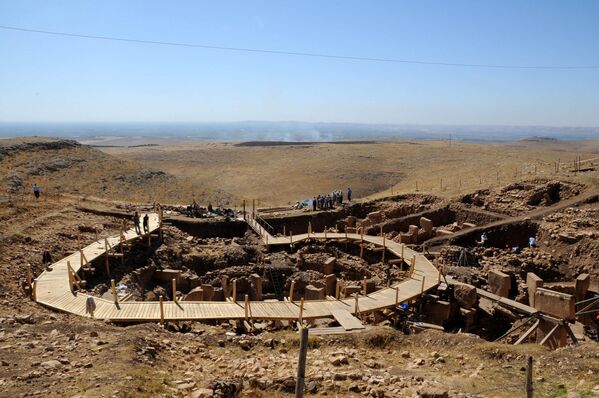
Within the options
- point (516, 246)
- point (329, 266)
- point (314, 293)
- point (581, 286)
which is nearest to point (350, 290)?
point (314, 293)

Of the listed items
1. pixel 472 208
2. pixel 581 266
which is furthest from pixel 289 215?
pixel 581 266

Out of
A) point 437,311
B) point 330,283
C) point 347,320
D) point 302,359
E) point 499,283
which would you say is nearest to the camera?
point 302,359

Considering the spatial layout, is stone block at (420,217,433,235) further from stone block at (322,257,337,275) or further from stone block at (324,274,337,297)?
stone block at (324,274,337,297)

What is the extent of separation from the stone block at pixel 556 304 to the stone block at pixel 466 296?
2.39 m

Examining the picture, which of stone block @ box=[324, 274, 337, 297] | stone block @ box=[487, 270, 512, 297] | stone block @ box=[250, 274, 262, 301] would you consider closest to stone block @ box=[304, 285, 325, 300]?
stone block @ box=[324, 274, 337, 297]

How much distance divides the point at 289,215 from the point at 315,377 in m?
19.8

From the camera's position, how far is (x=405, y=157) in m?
72.5

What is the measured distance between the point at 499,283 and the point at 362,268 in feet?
21.0

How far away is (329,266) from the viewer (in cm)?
2314

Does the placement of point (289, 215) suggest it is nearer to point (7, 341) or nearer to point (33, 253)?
point (33, 253)

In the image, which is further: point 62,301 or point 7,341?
point 62,301

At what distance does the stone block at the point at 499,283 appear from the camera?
20.0m

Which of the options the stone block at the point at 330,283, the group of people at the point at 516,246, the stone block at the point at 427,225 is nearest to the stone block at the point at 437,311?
the stone block at the point at 330,283

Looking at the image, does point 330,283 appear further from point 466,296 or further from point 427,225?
point 427,225
